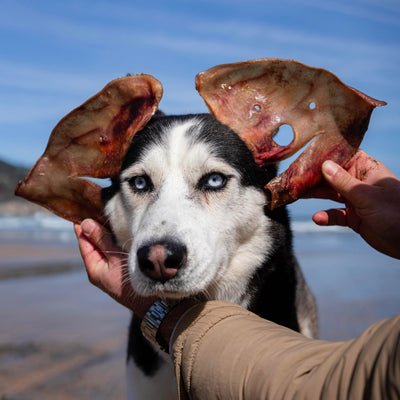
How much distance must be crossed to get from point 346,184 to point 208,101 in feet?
2.80

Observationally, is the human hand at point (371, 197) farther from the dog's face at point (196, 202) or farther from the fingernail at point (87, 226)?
the fingernail at point (87, 226)

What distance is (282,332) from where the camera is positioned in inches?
64.1

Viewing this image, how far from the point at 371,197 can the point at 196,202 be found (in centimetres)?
88

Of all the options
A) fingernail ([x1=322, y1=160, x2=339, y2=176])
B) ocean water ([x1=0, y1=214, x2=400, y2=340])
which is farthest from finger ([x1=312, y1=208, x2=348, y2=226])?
ocean water ([x1=0, y1=214, x2=400, y2=340])

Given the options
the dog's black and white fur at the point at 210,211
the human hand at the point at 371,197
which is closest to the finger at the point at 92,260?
the dog's black and white fur at the point at 210,211

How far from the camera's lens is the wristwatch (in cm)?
216

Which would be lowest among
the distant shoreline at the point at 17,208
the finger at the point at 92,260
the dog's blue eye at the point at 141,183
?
the distant shoreline at the point at 17,208

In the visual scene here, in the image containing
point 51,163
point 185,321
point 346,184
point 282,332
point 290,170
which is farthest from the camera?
point 51,163

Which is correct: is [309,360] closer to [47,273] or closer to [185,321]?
[185,321]

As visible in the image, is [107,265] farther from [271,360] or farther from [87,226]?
[271,360]

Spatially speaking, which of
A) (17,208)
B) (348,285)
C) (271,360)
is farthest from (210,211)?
(17,208)

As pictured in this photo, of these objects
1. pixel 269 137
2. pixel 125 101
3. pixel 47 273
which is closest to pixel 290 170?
pixel 269 137

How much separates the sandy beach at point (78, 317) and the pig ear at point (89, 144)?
204cm

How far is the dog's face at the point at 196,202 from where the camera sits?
2088mm
